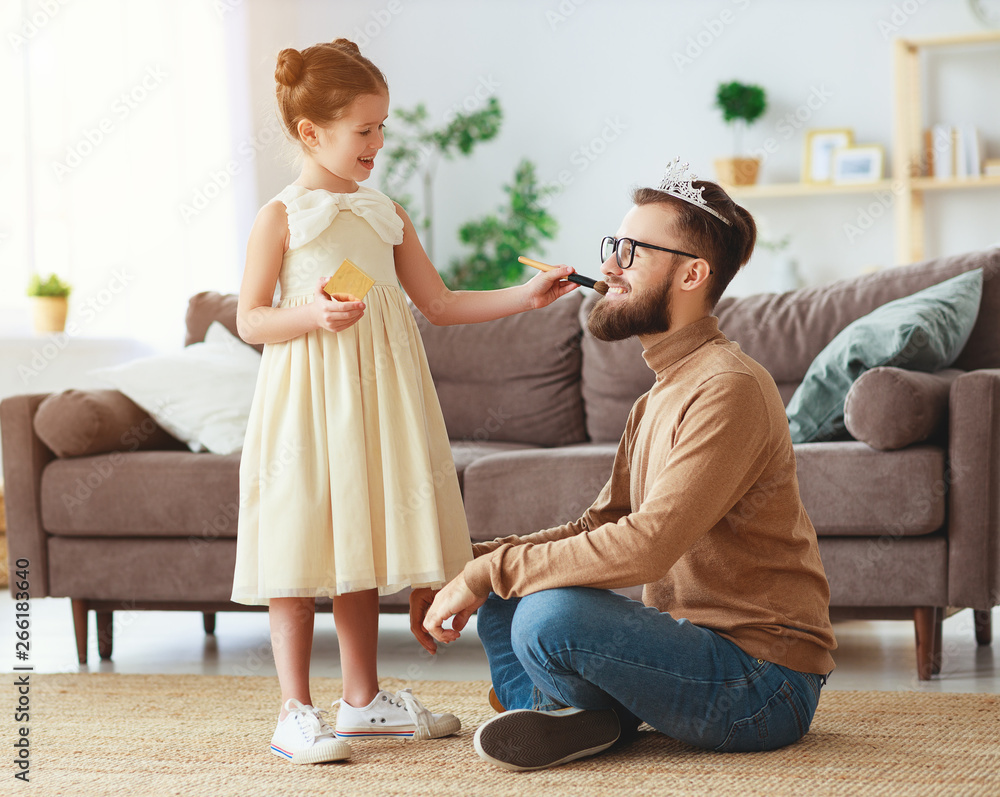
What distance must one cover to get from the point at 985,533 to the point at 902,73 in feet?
Result: 10.0

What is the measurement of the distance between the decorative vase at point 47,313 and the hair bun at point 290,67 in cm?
269

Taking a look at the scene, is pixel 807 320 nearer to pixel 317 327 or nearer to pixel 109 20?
pixel 317 327

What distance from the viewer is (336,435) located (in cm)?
156

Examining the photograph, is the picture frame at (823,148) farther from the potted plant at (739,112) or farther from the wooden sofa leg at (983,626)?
the wooden sofa leg at (983,626)

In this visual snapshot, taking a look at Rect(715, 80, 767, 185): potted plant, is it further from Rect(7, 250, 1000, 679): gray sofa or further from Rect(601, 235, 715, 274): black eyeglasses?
Rect(601, 235, 715, 274): black eyeglasses

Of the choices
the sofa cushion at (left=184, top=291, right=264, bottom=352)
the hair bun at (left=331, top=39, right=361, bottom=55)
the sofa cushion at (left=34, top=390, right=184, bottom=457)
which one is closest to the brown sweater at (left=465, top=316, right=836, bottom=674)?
the hair bun at (left=331, top=39, right=361, bottom=55)

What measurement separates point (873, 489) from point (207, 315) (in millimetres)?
1924

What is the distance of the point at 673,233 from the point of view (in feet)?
5.00

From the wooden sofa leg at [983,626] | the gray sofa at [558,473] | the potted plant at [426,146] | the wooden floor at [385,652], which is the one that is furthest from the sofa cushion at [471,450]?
the potted plant at [426,146]

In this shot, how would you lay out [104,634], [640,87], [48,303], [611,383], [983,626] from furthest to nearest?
1. [640,87]
2. [48,303]
3. [611,383]
4. [104,634]
5. [983,626]

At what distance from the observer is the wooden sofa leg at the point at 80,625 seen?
2.47m

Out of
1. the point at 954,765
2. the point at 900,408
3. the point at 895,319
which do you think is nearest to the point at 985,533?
the point at 900,408

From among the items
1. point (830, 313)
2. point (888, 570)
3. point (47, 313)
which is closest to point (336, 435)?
point (888, 570)

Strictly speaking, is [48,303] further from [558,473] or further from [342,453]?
[342,453]
